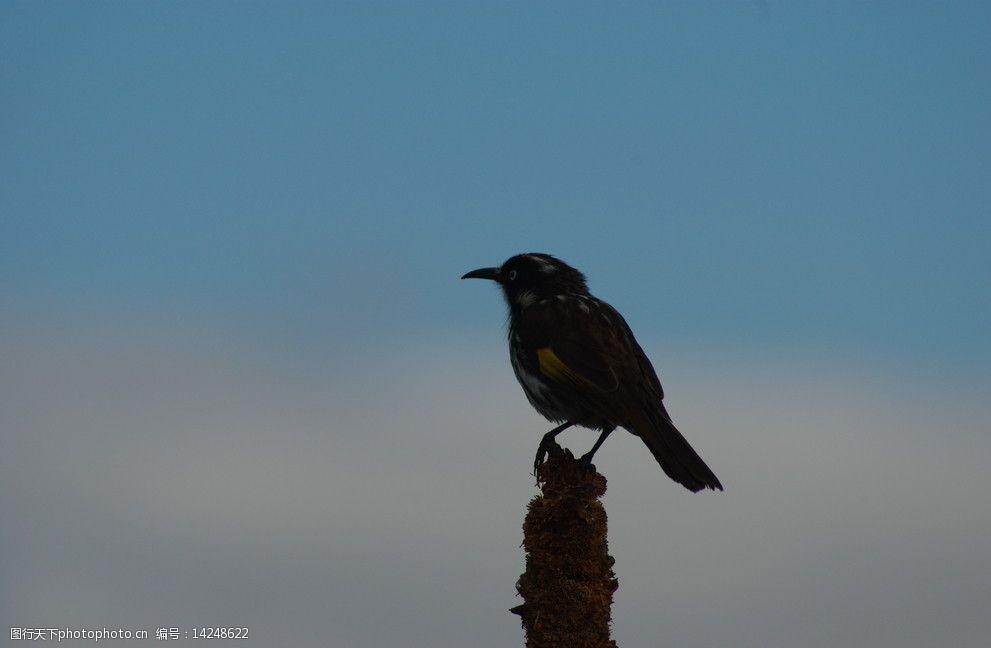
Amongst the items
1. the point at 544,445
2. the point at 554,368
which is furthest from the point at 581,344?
the point at 544,445

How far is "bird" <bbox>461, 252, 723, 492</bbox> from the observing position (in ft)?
37.8

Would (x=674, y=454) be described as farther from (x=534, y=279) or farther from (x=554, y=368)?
(x=534, y=279)

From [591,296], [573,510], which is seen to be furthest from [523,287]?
[573,510]

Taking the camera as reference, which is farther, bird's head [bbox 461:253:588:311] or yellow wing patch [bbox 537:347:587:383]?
bird's head [bbox 461:253:588:311]

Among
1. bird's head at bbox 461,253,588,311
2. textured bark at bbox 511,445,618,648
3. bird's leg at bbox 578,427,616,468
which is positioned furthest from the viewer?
bird's head at bbox 461,253,588,311

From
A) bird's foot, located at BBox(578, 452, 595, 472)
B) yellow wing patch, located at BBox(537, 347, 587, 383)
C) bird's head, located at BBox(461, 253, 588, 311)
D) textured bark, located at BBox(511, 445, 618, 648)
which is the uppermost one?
bird's head, located at BBox(461, 253, 588, 311)

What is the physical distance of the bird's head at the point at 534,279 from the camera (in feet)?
46.5

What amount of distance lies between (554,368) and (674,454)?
1787mm

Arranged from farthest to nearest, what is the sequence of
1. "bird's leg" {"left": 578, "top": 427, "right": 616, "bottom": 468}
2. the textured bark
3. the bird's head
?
the bird's head → "bird's leg" {"left": 578, "top": 427, "right": 616, "bottom": 468} → the textured bark

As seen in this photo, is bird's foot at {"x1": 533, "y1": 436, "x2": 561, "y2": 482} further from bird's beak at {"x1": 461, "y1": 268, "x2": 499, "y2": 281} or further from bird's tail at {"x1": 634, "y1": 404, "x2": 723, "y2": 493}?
bird's beak at {"x1": 461, "y1": 268, "x2": 499, "y2": 281}

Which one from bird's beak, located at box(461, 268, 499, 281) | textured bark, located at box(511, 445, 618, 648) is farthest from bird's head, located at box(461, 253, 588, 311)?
textured bark, located at box(511, 445, 618, 648)

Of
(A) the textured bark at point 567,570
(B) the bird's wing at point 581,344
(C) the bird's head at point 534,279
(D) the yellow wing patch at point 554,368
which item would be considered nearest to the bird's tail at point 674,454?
(B) the bird's wing at point 581,344

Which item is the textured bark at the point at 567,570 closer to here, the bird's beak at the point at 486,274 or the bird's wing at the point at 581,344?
the bird's wing at the point at 581,344

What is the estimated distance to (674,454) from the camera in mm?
11438
